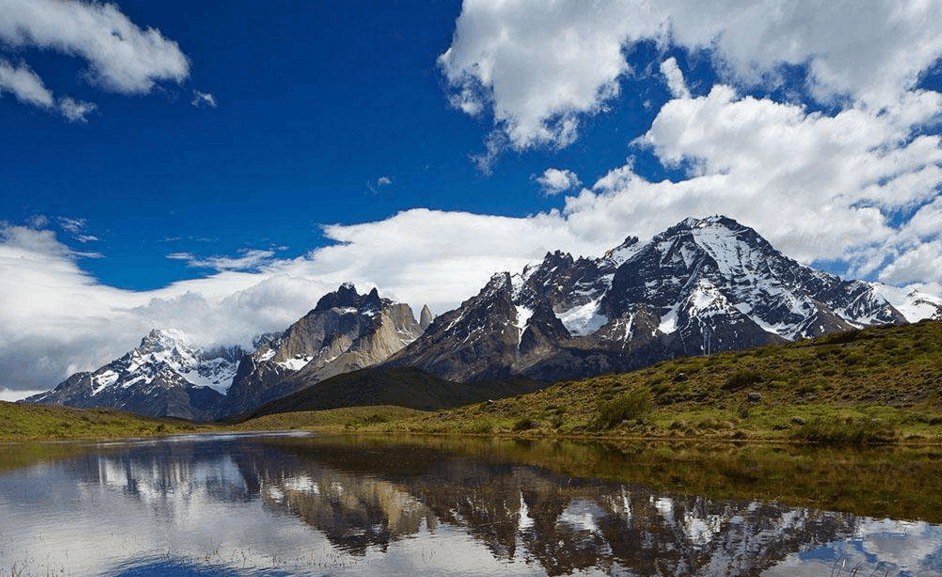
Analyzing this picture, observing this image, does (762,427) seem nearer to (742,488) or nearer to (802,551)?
(742,488)

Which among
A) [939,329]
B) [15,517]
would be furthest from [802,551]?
[939,329]

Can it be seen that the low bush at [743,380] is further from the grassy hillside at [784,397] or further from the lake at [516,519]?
the lake at [516,519]

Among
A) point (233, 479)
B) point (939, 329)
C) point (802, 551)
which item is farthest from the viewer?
point (939, 329)

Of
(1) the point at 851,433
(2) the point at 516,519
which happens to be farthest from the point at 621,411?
(2) the point at 516,519

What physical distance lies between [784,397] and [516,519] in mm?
53445

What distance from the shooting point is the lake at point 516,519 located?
21.0 meters

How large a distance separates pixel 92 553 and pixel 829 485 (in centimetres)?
3451

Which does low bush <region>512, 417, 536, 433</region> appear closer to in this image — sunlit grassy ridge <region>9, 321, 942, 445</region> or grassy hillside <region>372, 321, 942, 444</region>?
grassy hillside <region>372, 321, 942, 444</region>

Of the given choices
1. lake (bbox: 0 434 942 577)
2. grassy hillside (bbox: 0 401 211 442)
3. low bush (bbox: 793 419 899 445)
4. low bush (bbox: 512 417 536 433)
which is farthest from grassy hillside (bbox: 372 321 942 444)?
grassy hillside (bbox: 0 401 211 442)

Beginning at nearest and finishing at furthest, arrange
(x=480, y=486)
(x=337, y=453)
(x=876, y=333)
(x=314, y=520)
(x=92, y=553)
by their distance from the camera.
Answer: (x=92, y=553) → (x=314, y=520) → (x=480, y=486) → (x=337, y=453) → (x=876, y=333)

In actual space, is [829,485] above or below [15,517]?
below

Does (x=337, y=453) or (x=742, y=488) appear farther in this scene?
(x=337, y=453)

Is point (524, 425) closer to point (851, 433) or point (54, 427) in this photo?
point (851, 433)

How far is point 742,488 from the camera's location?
3241cm
